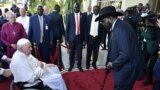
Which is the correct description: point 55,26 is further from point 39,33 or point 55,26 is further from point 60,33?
point 39,33

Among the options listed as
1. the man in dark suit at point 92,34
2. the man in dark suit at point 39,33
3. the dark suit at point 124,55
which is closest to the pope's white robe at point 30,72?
the dark suit at point 124,55

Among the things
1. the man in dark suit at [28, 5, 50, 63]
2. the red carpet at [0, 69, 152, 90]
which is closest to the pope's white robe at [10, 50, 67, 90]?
the red carpet at [0, 69, 152, 90]

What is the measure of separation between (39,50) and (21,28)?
0.84 meters

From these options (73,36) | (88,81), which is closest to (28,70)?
(88,81)

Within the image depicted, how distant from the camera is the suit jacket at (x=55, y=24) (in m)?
6.98

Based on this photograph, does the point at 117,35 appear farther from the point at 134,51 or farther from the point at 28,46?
the point at 28,46

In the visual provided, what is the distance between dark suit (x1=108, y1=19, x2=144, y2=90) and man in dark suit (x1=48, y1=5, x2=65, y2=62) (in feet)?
12.2

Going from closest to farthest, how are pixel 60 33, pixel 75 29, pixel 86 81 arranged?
pixel 86 81 < pixel 75 29 < pixel 60 33

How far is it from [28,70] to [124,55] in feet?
4.81

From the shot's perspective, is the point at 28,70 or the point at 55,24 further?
the point at 55,24

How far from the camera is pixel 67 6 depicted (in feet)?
34.9

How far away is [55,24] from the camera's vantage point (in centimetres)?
708

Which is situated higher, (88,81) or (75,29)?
(75,29)

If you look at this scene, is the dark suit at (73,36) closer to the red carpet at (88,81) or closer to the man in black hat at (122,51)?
Result: the red carpet at (88,81)
